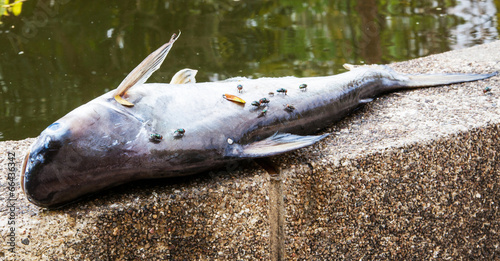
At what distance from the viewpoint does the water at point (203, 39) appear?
499 centimetres

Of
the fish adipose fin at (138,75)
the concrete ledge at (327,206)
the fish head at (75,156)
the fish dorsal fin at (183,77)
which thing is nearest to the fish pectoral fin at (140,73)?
the fish adipose fin at (138,75)

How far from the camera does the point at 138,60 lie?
556cm

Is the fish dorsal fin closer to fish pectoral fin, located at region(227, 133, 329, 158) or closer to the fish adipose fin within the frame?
the fish adipose fin

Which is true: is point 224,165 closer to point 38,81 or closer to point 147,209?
point 147,209

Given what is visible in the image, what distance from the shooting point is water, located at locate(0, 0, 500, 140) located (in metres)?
4.99

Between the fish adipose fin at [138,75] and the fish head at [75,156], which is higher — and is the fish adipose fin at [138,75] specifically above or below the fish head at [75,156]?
above

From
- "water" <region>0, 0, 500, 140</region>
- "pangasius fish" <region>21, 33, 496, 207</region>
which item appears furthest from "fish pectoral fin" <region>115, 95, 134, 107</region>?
A: "water" <region>0, 0, 500, 140</region>

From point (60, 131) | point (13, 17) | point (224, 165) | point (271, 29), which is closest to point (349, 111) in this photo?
point (224, 165)

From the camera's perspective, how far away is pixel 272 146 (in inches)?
93.7

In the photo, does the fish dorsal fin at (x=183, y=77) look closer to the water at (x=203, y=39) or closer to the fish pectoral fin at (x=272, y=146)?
the fish pectoral fin at (x=272, y=146)

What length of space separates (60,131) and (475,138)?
222 centimetres

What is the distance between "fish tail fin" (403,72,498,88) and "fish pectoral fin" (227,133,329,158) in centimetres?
132

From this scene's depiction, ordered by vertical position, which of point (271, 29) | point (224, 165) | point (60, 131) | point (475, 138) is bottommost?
point (271, 29)

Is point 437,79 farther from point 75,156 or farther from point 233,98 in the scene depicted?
point 75,156
